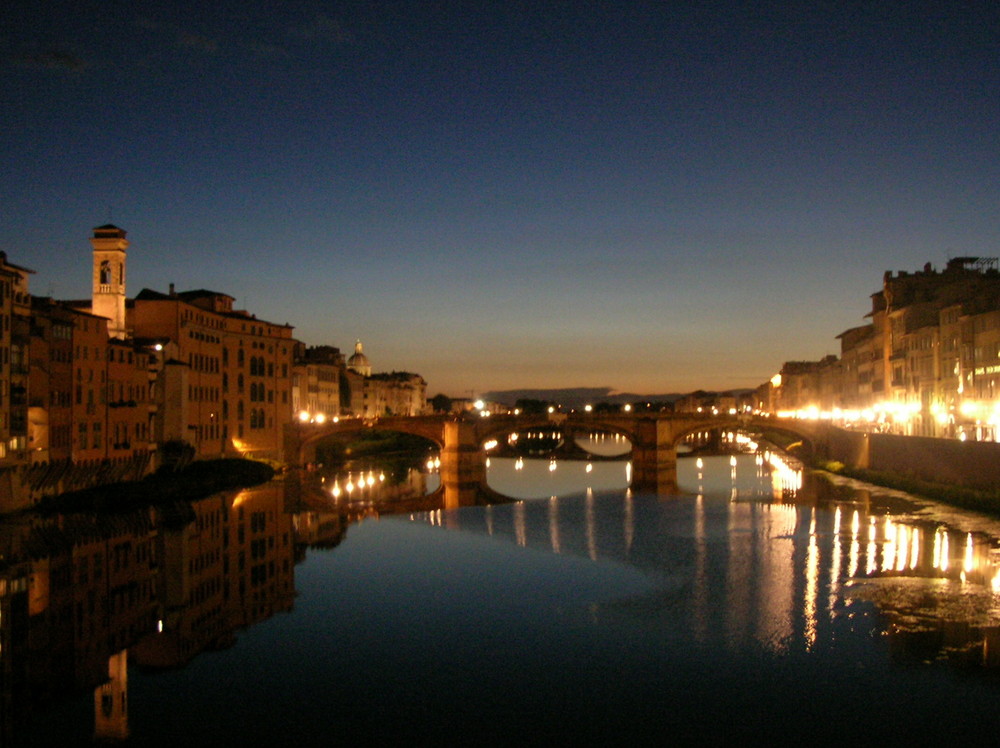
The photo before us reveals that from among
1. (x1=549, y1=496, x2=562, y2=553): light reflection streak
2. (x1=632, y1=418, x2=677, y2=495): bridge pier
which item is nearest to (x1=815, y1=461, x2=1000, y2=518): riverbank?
(x1=632, y1=418, x2=677, y2=495): bridge pier

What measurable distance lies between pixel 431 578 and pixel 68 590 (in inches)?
355

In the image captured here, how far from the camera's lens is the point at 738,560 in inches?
1133

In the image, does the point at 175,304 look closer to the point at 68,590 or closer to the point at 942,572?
the point at 68,590

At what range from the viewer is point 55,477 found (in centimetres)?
3647

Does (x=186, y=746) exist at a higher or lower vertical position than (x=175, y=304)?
lower

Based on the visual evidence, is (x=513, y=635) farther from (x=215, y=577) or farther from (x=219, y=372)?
(x=219, y=372)

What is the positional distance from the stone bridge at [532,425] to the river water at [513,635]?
1066 inches

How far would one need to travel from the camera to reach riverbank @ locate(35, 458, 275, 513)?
3659 cm

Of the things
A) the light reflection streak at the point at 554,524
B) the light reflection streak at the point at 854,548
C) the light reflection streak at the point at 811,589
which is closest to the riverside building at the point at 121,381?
the light reflection streak at the point at 554,524

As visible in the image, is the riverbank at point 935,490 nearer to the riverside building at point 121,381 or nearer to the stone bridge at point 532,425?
the stone bridge at point 532,425

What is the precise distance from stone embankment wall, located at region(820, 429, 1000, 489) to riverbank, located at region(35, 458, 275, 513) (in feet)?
105

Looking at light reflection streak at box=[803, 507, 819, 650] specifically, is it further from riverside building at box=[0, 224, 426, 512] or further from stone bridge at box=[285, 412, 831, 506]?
stone bridge at box=[285, 412, 831, 506]

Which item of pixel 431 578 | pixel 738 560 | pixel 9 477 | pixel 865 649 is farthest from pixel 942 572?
pixel 9 477

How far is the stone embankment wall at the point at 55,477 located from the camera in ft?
110
